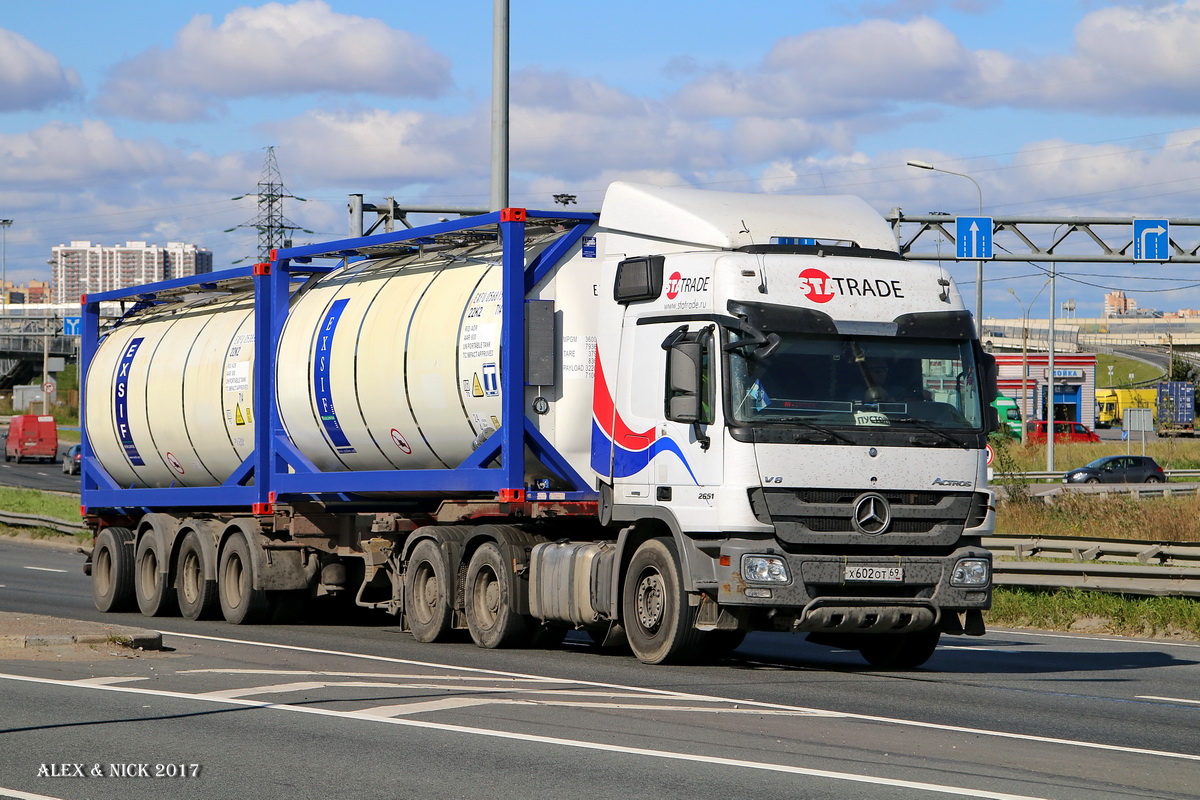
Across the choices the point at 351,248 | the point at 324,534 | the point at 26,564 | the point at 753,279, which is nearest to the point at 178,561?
the point at 324,534

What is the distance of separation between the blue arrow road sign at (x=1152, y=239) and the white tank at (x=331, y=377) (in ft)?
88.3

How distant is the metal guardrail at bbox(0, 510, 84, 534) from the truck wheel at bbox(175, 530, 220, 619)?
706 inches

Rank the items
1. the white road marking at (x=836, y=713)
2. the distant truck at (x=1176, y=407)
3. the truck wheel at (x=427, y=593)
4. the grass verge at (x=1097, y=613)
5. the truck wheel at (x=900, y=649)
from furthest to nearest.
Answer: the distant truck at (x=1176, y=407), the grass verge at (x=1097, y=613), the truck wheel at (x=427, y=593), the truck wheel at (x=900, y=649), the white road marking at (x=836, y=713)

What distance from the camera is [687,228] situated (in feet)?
42.1

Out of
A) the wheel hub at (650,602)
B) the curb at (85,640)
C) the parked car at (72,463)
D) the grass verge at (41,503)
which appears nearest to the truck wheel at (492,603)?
the wheel hub at (650,602)

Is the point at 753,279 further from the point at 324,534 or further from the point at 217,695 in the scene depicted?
the point at 324,534

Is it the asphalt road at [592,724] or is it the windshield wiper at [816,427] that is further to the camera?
the windshield wiper at [816,427]

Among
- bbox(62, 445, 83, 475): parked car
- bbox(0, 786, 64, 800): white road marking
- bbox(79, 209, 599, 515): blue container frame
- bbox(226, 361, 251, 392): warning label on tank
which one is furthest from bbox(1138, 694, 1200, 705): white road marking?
bbox(62, 445, 83, 475): parked car

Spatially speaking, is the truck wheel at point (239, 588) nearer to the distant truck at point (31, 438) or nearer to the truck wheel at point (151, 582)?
the truck wheel at point (151, 582)

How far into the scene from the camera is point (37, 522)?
37.7 m

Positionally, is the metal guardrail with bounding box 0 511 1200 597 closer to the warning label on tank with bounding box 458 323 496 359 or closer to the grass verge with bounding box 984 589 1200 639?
the grass verge with bounding box 984 589 1200 639

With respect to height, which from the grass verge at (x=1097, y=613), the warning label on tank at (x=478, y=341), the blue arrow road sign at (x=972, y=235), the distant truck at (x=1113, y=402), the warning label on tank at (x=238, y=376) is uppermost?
the blue arrow road sign at (x=972, y=235)

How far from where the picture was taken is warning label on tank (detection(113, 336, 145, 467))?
68.9 ft

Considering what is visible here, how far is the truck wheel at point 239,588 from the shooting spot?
Result: 18.0 metres
